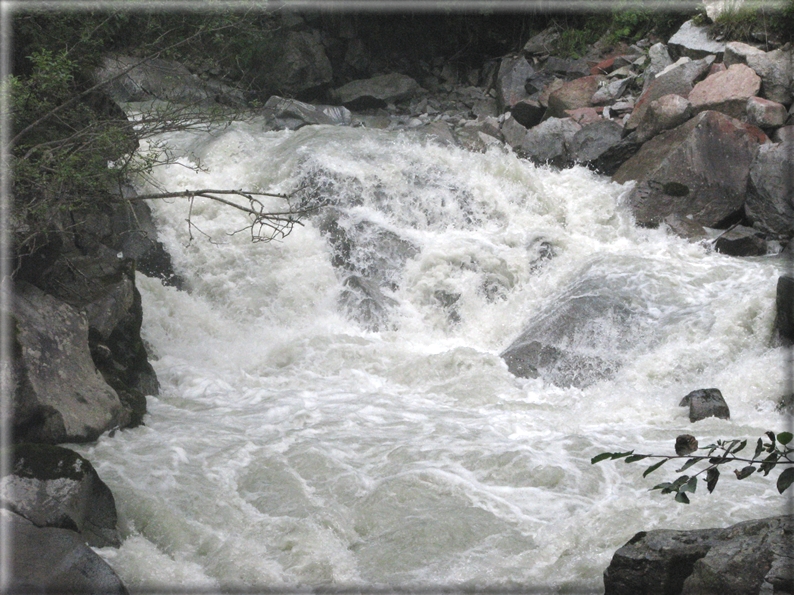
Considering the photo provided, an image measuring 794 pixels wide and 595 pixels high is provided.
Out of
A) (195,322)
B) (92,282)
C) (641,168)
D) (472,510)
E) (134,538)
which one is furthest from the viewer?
(641,168)

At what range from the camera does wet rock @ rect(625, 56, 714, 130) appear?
10.0m

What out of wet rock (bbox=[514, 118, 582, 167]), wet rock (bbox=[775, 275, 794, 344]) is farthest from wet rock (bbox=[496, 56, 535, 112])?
wet rock (bbox=[775, 275, 794, 344])

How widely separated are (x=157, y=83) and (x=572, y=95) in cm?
602

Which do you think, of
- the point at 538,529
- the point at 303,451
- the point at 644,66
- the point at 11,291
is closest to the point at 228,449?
the point at 303,451

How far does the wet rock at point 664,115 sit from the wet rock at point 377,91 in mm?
5287

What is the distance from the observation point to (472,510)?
412cm

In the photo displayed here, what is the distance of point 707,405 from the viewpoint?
536 cm

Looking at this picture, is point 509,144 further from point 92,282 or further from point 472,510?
point 472,510

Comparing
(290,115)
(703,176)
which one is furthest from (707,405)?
(290,115)

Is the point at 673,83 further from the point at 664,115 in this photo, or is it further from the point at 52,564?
the point at 52,564

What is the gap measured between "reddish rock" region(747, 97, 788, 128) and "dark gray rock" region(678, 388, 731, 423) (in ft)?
16.1

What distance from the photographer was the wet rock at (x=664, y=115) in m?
9.45

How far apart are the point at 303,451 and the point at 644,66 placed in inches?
356

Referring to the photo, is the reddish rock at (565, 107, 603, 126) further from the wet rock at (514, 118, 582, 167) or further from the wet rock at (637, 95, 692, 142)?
the wet rock at (637, 95, 692, 142)
